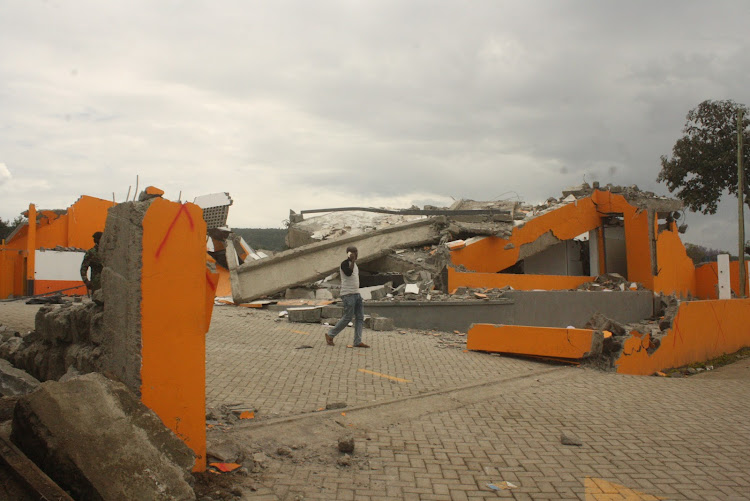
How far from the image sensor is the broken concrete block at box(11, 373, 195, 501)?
9.07ft

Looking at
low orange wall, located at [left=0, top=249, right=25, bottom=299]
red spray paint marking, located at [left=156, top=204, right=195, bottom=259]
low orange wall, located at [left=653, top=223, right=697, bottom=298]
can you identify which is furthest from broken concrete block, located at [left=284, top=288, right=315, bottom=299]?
red spray paint marking, located at [left=156, top=204, right=195, bottom=259]

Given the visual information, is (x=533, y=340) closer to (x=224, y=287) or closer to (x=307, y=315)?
(x=307, y=315)

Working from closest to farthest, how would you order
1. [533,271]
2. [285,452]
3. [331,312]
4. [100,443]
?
[100,443]
[285,452]
[331,312]
[533,271]

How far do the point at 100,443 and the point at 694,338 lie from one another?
12229 mm

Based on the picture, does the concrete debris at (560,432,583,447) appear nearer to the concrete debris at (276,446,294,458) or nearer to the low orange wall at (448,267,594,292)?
the concrete debris at (276,446,294,458)

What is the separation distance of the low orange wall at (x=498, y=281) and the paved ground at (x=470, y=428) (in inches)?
185

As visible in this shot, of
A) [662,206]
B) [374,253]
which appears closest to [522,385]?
[374,253]

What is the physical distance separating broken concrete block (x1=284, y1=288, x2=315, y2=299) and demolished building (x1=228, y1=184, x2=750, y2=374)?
5 cm

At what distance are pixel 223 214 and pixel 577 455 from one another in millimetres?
15986

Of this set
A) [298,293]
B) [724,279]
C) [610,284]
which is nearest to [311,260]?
[298,293]

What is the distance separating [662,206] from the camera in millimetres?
17125

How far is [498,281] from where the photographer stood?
13344 millimetres

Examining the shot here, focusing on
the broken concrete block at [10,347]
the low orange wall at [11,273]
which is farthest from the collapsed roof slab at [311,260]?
the low orange wall at [11,273]

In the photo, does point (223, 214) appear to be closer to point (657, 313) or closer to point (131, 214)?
point (657, 313)
